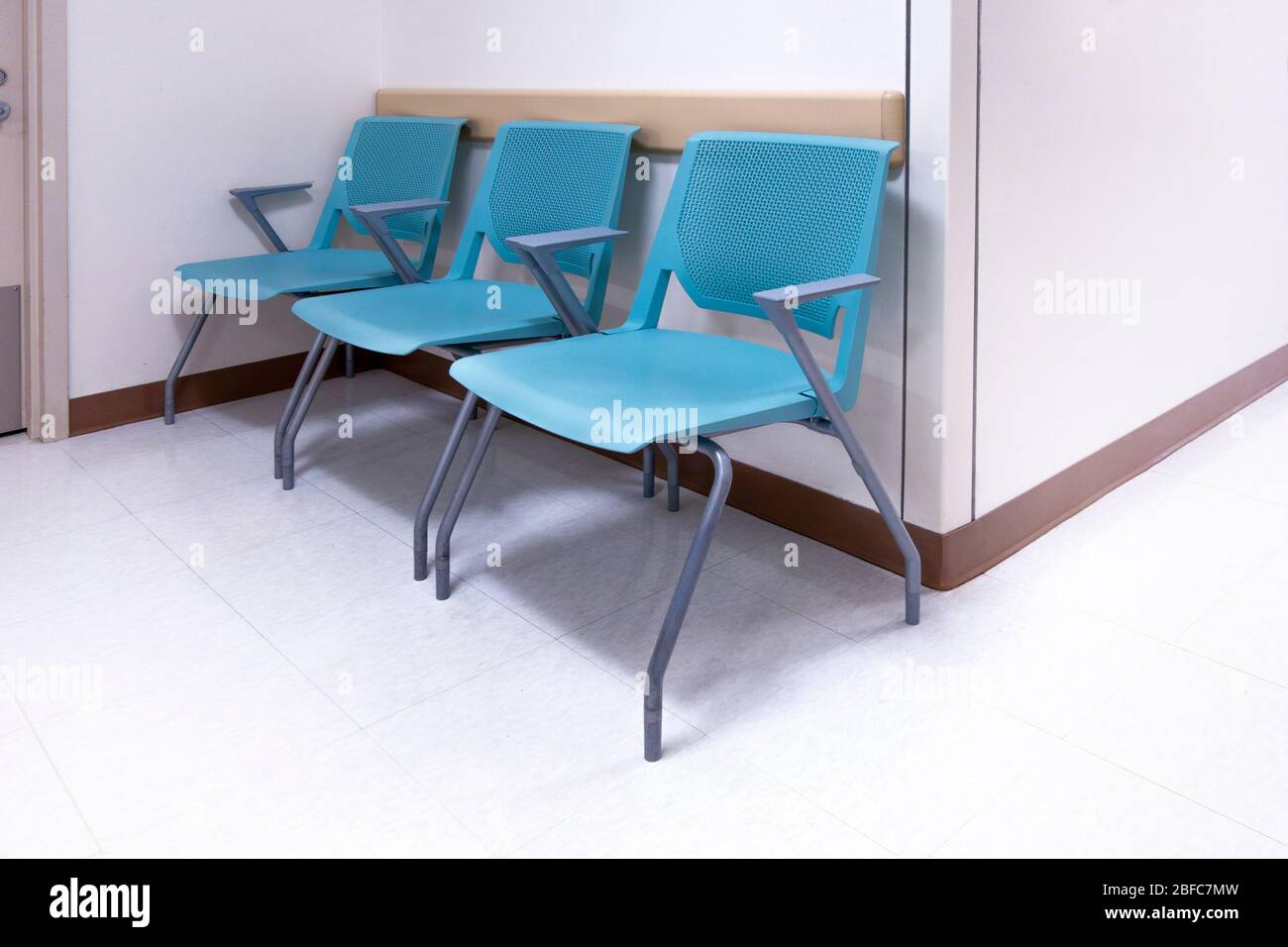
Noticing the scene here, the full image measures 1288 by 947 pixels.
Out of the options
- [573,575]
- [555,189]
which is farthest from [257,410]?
[573,575]

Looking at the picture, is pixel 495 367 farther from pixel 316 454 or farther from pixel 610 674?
pixel 316 454

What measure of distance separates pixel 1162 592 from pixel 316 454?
2035 mm

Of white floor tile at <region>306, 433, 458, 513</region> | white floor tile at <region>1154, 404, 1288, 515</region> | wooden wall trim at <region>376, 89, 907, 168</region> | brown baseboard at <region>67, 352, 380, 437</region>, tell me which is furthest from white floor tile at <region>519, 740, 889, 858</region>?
brown baseboard at <region>67, 352, 380, 437</region>

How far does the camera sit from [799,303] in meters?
1.67

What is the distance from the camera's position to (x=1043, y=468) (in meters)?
2.27

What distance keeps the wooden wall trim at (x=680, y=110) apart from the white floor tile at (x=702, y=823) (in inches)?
44.3

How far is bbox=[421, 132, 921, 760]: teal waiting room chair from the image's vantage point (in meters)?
1.59

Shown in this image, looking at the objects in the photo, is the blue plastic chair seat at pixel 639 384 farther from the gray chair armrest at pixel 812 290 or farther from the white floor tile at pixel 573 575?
the white floor tile at pixel 573 575

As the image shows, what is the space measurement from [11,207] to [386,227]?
1.06 meters

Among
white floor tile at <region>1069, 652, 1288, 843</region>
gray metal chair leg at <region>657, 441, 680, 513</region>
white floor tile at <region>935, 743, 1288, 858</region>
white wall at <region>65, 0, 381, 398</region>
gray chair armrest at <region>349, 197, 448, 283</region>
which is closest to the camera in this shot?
white floor tile at <region>935, 743, 1288, 858</region>

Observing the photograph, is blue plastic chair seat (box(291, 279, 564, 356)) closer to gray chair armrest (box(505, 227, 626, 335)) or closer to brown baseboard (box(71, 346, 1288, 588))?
Result: gray chair armrest (box(505, 227, 626, 335))

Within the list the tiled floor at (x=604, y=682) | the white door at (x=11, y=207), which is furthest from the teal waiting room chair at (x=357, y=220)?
the tiled floor at (x=604, y=682)

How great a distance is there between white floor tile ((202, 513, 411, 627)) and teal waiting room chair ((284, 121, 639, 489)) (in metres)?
0.32

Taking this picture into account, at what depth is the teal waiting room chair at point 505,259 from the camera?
219 centimetres
